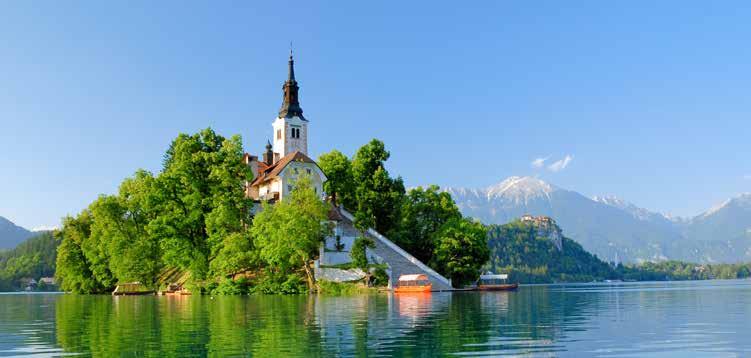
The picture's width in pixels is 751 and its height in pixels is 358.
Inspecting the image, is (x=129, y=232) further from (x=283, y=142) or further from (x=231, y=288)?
(x=283, y=142)

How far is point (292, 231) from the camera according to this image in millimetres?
75062

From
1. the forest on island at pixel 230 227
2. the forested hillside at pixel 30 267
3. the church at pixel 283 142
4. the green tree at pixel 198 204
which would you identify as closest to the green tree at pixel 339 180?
the forest on island at pixel 230 227

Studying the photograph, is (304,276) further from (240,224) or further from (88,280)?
(88,280)

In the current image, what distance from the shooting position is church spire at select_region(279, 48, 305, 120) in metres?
115

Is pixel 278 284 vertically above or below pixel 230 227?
below

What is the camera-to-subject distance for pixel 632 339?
23.9m

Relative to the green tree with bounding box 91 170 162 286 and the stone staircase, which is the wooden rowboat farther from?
the green tree with bounding box 91 170 162 286

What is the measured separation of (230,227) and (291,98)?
3977cm

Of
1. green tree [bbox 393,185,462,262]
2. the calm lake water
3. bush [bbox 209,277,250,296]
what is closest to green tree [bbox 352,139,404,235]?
green tree [bbox 393,185,462,262]

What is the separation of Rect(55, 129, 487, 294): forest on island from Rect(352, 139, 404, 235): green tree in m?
0.14

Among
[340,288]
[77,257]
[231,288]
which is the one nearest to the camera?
[231,288]

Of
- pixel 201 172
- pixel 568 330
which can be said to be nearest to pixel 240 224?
pixel 201 172

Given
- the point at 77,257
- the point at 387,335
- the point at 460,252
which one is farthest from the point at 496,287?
the point at 387,335

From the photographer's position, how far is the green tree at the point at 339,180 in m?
97.1
